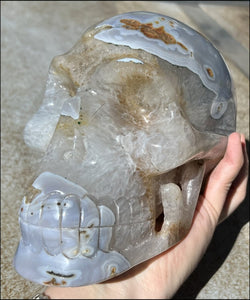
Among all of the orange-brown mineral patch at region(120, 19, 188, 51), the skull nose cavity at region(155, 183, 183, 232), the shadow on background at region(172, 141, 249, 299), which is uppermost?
the orange-brown mineral patch at region(120, 19, 188, 51)

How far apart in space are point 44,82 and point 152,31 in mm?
1384

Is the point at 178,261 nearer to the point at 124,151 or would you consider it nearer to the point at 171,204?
the point at 171,204

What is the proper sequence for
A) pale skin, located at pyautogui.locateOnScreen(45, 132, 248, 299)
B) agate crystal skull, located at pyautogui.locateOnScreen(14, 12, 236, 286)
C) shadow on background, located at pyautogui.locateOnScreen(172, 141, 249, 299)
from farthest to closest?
shadow on background, located at pyautogui.locateOnScreen(172, 141, 249, 299) < pale skin, located at pyautogui.locateOnScreen(45, 132, 248, 299) < agate crystal skull, located at pyautogui.locateOnScreen(14, 12, 236, 286)

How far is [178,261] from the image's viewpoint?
4.74 feet

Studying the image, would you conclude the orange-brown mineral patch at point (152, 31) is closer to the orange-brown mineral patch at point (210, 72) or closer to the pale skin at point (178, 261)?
the orange-brown mineral patch at point (210, 72)

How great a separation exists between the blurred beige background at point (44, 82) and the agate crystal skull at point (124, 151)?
57 cm

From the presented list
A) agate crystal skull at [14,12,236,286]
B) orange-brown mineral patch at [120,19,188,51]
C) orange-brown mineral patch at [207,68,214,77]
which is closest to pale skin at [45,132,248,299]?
agate crystal skull at [14,12,236,286]

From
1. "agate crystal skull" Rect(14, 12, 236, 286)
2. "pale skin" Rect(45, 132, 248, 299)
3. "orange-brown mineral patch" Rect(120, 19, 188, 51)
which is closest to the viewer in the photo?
"agate crystal skull" Rect(14, 12, 236, 286)

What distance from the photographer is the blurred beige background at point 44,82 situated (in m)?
1.77

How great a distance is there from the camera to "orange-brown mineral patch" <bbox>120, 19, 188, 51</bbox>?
4.29ft

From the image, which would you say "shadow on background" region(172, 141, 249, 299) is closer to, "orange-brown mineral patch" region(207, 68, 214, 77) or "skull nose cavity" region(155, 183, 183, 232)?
"skull nose cavity" region(155, 183, 183, 232)

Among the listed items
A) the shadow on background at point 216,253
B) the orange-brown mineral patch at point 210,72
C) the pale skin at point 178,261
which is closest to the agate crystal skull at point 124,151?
the orange-brown mineral patch at point 210,72

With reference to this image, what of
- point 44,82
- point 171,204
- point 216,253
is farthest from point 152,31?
point 44,82

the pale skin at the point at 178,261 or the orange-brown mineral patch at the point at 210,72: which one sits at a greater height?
the orange-brown mineral patch at the point at 210,72
